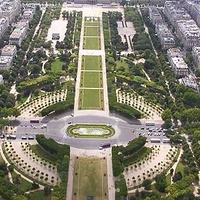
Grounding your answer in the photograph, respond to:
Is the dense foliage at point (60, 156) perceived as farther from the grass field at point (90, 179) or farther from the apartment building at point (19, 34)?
the apartment building at point (19, 34)

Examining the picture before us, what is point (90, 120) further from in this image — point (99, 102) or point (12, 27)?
point (12, 27)

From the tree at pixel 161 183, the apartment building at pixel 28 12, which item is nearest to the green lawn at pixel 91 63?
the apartment building at pixel 28 12

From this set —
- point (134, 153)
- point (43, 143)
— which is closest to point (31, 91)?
point (43, 143)

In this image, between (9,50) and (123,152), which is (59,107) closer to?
(123,152)

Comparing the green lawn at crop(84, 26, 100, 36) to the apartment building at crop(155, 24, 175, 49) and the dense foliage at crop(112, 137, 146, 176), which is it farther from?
the dense foliage at crop(112, 137, 146, 176)

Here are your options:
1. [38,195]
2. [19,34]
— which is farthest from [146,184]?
[19,34]

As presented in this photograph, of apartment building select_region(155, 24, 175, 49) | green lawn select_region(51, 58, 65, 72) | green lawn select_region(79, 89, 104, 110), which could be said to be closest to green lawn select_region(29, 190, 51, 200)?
green lawn select_region(79, 89, 104, 110)
